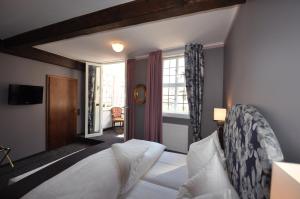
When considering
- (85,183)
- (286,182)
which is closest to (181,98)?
(85,183)

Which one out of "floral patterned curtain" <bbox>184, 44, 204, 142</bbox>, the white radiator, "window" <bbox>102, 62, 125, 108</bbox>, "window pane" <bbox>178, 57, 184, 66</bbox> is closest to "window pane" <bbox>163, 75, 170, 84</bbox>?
"window pane" <bbox>178, 57, 184, 66</bbox>

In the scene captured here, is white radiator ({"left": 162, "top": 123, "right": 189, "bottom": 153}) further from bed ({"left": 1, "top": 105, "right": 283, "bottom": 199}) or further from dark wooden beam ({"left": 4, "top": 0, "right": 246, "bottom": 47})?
dark wooden beam ({"left": 4, "top": 0, "right": 246, "bottom": 47})

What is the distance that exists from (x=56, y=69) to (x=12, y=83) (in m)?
1.00

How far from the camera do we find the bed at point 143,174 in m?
0.76

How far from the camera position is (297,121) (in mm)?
763

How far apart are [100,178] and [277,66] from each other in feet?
4.58

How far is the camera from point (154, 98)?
3.36m

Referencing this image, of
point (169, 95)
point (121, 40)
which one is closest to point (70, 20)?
point (121, 40)

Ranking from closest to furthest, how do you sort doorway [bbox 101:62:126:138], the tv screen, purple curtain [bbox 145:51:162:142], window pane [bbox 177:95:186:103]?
the tv screen < purple curtain [bbox 145:51:162:142] < window pane [bbox 177:95:186:103] < doorway [bbox 101:62:126:138]

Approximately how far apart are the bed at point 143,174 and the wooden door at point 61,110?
7.97 ft

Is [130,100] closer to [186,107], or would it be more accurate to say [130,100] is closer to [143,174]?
[186,107]

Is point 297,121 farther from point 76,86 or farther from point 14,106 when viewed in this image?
point 76,86

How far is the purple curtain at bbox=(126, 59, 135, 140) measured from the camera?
12.4ft

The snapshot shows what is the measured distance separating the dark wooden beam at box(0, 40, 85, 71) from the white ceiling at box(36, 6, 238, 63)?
0.15 m
